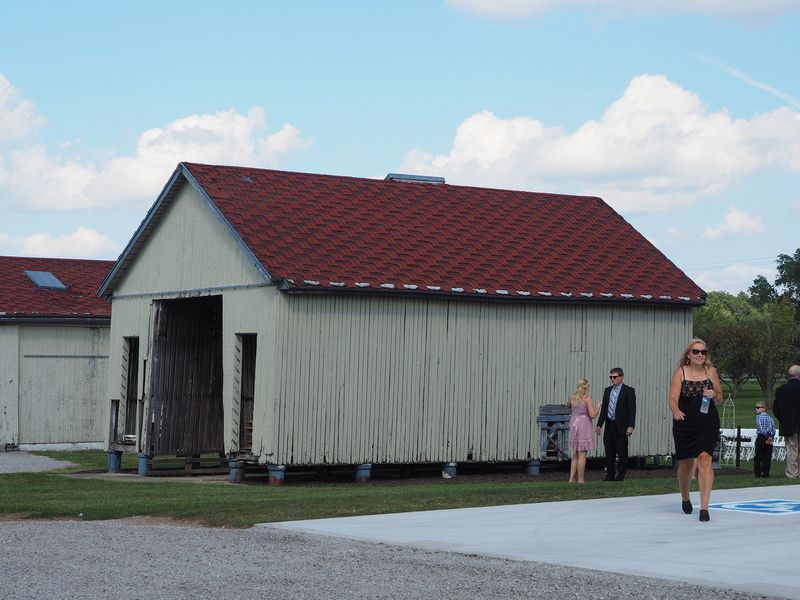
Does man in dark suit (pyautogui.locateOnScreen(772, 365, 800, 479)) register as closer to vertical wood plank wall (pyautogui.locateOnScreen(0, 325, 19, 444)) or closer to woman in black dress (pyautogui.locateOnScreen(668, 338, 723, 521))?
woman in black dress (pyautogui.locateOnScreen(668, 338, 723, 521))

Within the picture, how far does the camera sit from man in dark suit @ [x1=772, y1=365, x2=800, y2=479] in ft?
68.0

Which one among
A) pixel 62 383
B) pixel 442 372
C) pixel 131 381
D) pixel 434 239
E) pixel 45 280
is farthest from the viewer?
pixel 45 280

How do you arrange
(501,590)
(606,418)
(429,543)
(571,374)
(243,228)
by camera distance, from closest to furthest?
(501,590) → (429,543) → (606,418) → (243,228) → (571,374)

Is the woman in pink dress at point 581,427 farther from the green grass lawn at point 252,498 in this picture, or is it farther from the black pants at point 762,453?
the black pants at point 762,453

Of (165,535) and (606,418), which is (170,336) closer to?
(606,418)

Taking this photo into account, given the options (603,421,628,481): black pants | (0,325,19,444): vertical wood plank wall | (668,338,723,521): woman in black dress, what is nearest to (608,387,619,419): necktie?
(603,421,628,481): black pants

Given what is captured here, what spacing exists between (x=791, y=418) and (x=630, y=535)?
30.4ft

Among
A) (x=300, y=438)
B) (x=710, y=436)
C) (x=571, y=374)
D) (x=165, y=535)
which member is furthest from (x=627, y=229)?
(x=165, y=535)

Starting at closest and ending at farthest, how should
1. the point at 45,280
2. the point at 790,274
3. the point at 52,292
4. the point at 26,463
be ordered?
the point at 26,463, the point at 52,292, the point at 45,280, the point at 790,274

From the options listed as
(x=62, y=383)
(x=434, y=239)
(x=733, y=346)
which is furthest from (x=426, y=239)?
(x=733, y=346)

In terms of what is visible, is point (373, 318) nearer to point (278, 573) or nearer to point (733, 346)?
point (278, 573)

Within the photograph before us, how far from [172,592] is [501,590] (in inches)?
90.5

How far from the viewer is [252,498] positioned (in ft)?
57.5

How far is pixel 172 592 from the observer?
9.52m
